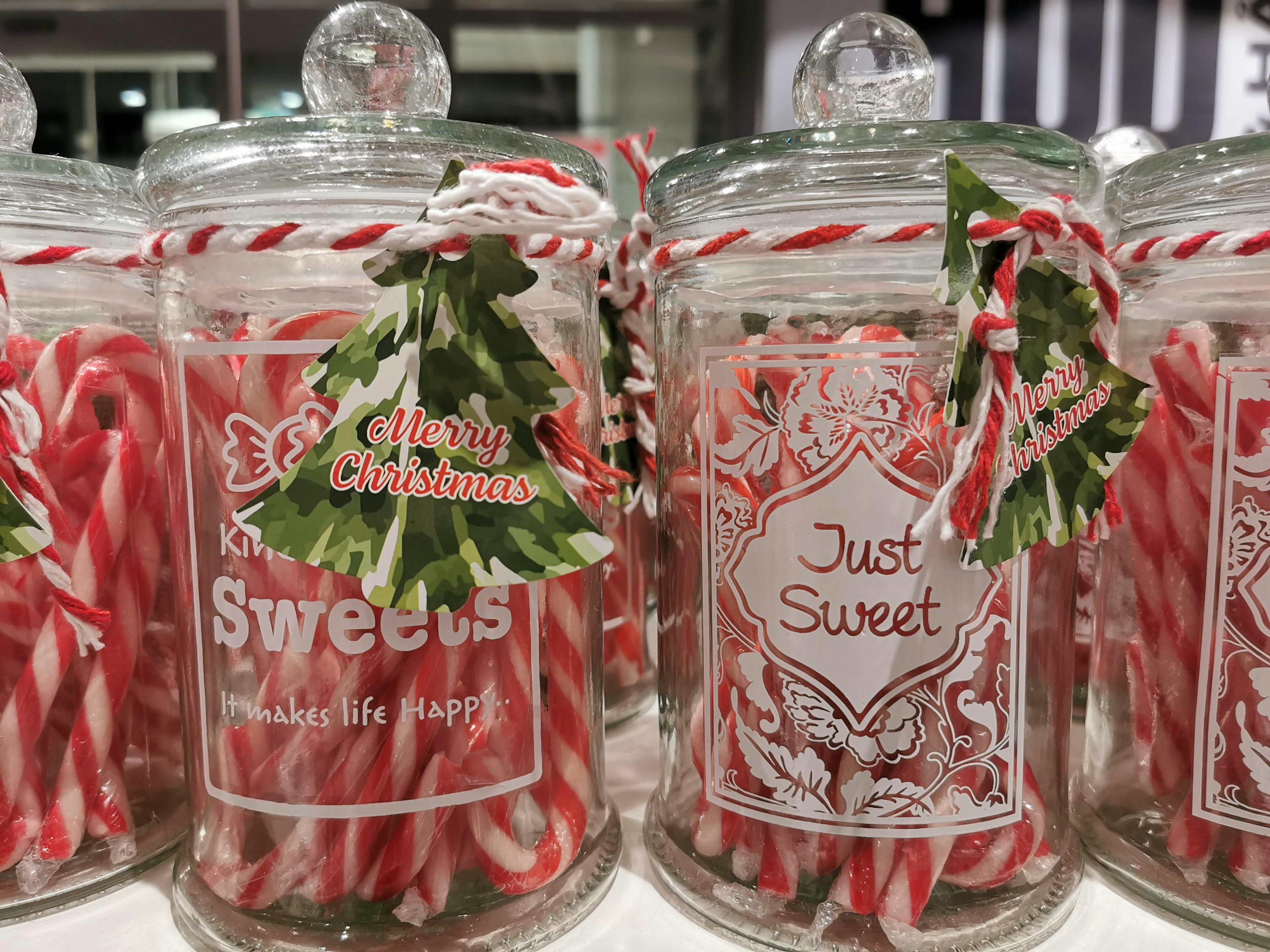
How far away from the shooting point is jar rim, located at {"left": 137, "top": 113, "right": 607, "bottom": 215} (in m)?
Answer: 0.45

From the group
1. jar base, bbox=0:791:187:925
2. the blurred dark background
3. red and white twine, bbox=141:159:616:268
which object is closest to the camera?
red and white twine, bbox=141:159:616:268

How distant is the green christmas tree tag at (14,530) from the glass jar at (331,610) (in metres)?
0.07

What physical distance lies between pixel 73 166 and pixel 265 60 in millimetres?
1795

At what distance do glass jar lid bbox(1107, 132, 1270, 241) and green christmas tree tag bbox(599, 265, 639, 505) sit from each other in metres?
0.36

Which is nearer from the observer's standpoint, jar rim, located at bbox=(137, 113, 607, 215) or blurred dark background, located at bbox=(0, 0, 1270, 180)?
jar rim, located at bbox=(137, 113, 607, 215)

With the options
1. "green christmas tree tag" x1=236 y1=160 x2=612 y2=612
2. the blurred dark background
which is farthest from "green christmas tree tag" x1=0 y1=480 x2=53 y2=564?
the blurred dark background

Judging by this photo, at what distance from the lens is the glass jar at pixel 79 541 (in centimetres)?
52

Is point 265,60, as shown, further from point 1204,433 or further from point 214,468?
point 1204,433

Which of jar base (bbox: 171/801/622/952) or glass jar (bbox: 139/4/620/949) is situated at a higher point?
glass jar (bbox: 139/4/620/949)

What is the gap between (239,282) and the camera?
1.60 feet

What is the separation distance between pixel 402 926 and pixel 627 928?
0.40ft

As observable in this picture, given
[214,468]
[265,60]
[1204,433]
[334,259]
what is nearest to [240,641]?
[214,468]

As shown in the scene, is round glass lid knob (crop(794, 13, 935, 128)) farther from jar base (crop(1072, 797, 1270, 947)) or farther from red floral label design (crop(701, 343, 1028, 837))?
jar base (crop(1072, 797, 1270, 947))

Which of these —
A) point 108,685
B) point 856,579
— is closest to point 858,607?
point 856,579
